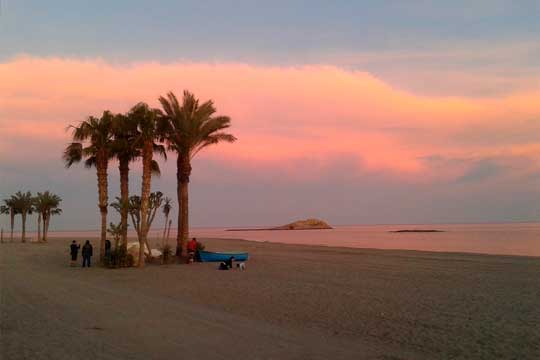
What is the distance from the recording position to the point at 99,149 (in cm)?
2642

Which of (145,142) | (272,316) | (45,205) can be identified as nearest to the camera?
(272,316)

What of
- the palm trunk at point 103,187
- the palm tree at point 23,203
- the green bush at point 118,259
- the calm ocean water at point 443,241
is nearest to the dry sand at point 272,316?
the green bush at point 118,259

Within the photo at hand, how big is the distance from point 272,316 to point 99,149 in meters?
17.9

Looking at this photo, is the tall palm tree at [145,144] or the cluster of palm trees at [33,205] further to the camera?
the cluster of palm trees at [33,205]

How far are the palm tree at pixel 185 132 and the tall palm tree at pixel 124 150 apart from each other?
6.57 feet

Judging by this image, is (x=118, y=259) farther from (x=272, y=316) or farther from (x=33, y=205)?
(x=33, y=205)

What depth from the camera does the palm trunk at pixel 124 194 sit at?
85.0 ft

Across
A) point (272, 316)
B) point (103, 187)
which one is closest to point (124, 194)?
point (103, 187)

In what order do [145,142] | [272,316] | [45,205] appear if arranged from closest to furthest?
[272,316], [145,142], [45,205]

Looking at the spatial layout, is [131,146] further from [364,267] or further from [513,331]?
[513,331]

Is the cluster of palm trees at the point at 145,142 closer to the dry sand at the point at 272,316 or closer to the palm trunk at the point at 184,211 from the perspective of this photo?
the palm trunk at the point at 184,211

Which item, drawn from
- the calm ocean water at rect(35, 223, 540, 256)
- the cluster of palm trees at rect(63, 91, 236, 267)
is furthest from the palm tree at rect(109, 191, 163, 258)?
the calm ocean water at rect(35, 223, 540, 256)

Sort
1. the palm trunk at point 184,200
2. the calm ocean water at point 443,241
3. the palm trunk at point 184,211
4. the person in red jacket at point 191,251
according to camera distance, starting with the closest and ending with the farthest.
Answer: the person in red jacket at point 191,251
the palm trunk at point 184,200
the palm trunk at point 184,211
the calm ocean water at point 443,241

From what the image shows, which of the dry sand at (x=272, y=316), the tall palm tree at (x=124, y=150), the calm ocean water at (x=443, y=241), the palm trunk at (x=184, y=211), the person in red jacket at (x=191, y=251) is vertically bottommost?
the dry sand at (x=272, y=316)
